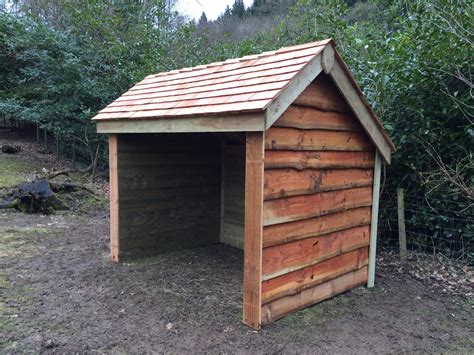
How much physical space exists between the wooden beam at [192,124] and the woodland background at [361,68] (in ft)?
8.32

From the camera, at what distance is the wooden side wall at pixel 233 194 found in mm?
5352

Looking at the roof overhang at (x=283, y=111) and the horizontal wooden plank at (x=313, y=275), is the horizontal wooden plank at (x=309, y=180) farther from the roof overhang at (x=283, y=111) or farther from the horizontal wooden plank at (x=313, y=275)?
the horizontal wooden plank at (x=313, y=275)

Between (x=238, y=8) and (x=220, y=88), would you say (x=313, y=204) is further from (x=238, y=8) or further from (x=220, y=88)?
(x=238, y=8)

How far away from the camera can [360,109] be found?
355 cm

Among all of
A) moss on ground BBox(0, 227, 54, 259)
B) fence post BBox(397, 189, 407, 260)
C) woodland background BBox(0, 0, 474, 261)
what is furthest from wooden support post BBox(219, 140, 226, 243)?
moss on ground BBox(0, 227, 54, 259)

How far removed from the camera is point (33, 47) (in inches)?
387

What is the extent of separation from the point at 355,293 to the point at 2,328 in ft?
10.4

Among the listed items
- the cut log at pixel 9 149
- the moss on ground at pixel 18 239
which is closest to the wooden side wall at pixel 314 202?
the moss on ground at pixel 18 239

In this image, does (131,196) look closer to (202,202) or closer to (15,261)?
(202,202)

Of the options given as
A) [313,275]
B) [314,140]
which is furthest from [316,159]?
[313,275]

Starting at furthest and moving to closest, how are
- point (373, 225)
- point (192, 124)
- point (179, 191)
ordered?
point (179, 191)
point (373, 225)
point (192, 124)

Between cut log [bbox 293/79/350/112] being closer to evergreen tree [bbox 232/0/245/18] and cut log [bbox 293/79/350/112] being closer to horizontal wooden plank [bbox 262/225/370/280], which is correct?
horizontal wooden plank [bbox 262/225/370/280]

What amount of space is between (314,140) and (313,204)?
57cm

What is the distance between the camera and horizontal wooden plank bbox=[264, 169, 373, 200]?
9.54ft
